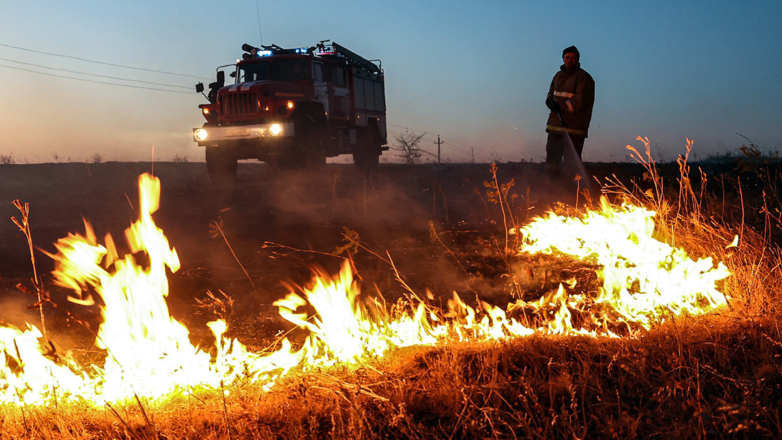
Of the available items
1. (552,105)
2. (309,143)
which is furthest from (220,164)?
(552,105)

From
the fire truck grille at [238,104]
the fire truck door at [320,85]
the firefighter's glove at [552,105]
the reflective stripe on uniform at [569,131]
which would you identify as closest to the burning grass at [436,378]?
the reflective stripe on uniform at [569,131]

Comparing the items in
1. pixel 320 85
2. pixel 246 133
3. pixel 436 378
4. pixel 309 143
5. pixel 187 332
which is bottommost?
pixel 436 378

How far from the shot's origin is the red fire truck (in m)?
11.9

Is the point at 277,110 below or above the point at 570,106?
above

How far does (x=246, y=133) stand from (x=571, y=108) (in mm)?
7136

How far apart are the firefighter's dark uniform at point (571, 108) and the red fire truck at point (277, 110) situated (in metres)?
6.09

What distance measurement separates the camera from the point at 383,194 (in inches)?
428

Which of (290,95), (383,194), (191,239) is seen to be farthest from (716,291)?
(290,95)

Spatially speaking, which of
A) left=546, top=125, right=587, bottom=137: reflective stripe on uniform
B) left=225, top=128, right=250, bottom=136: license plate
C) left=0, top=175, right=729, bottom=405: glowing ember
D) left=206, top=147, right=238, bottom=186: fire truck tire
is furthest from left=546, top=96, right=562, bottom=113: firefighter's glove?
left=206, top=147, right=238, bottom=186: fire truck tire

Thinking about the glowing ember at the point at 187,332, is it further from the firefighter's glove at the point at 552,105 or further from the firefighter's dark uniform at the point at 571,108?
the firefighter's glove at the point at 552,105

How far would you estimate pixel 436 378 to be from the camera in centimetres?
274

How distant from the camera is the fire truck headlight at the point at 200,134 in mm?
12281

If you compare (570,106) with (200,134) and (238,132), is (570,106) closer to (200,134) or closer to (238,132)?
(238,132)

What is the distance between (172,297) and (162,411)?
217cm
